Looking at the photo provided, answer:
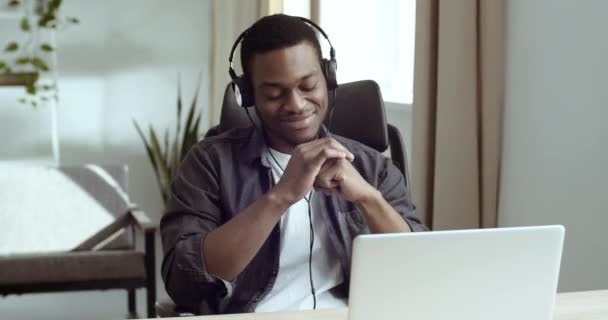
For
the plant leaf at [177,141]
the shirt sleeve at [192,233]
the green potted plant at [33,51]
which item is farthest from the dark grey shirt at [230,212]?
the plant leaf at [177,141]

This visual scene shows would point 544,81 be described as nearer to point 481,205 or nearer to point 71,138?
point 481,205

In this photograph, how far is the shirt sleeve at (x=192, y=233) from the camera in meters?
1.79

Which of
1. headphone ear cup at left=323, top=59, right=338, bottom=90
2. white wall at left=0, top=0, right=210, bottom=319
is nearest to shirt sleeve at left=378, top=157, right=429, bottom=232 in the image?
headphone ear cup at left=323, top=59, right=338, bottom=90

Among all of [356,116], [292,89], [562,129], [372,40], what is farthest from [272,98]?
[372,40]

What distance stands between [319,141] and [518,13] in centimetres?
115

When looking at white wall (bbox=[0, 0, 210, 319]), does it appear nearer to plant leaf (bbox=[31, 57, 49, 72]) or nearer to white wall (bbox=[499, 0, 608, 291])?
plant leaf (bbox=[31, 57, 49, 72])

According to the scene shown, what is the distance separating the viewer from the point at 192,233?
71.7 inches

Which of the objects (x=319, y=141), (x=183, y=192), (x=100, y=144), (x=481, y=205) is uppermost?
(x=319, y=141)

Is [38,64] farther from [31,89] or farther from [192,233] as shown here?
[192,233]

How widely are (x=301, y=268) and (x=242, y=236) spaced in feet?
0.63

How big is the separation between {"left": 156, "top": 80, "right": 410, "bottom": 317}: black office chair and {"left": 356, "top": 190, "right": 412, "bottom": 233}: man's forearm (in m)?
0.29

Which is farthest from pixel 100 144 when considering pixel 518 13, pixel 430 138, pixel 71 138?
pixel 518 13

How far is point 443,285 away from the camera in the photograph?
1199mm

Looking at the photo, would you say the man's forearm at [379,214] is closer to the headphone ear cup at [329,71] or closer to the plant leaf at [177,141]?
the headphone ear cup at [329,71]
